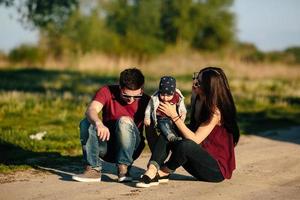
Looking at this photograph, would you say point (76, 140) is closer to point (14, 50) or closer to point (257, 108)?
point (257, 108)

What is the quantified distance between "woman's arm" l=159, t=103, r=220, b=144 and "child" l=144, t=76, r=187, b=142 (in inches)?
2.9

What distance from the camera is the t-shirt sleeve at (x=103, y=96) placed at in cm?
729

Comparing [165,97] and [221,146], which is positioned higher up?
[165,97]

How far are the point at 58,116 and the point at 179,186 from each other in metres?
7.40

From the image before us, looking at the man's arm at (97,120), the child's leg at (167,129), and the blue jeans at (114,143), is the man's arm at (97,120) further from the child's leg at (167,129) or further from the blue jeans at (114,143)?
the child's leg at (167,129)

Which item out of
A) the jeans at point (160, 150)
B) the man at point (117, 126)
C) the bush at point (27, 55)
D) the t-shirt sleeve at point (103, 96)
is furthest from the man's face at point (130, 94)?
the bush at point (27, 55)

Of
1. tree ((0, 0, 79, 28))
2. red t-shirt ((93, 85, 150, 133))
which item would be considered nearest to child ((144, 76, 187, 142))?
red t-shirt ((93, 85, 150, 133))

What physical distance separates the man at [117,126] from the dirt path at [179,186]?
0.26 m

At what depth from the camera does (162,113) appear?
22.9 feet

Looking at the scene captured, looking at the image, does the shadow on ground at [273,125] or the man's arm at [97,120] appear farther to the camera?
the shadow on ground at [273,125]

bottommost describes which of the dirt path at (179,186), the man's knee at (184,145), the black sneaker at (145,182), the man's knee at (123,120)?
the dirt path at (179,186)

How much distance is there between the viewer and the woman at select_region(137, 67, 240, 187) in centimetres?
691

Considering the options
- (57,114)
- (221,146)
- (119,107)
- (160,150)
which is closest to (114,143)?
(119,107)

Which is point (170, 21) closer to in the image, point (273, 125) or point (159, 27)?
point (159, 27)
